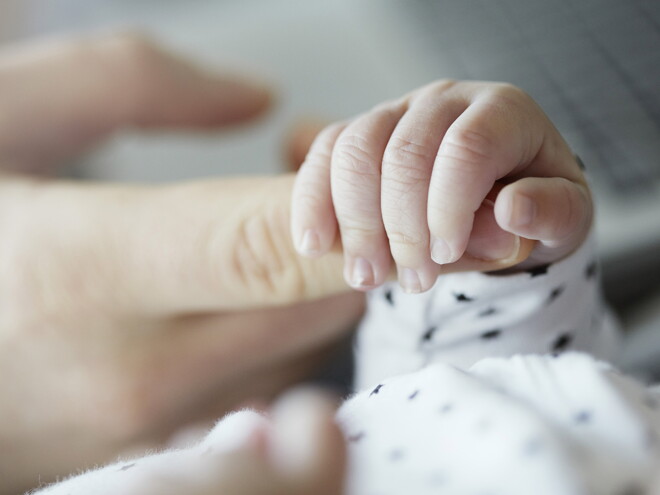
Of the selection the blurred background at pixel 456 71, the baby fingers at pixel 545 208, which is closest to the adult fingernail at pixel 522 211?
the baby fingers at pixel 545 208

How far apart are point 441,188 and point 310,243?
0.06 metres

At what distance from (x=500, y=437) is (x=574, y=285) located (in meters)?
0.14

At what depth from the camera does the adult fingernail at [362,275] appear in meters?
0.25

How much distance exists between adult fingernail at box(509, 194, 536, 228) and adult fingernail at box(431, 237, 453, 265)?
0.02 m

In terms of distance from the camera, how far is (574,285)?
297mm

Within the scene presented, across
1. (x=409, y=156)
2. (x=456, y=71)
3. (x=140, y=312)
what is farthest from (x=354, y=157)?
(x=456, y=71)

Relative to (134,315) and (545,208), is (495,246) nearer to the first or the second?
(545,208)

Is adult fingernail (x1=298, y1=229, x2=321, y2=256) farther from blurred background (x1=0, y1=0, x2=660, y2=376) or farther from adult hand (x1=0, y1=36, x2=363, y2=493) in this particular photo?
blurred background (x1=0, y1=0, x2=660, y2=376)

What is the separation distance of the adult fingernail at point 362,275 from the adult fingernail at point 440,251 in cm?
3

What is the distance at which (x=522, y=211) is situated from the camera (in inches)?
8.2

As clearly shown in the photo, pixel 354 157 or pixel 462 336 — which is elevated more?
pixel 354 157

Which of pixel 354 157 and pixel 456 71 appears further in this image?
pixel 456 71

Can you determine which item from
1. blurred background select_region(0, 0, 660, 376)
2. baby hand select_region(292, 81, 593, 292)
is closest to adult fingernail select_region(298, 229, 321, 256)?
baby hand select_region(292, 81, 593, 292)

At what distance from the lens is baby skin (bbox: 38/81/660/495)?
177 mm
